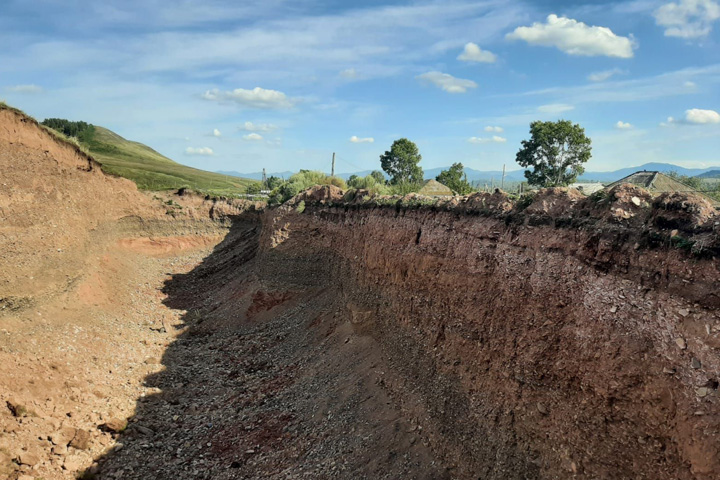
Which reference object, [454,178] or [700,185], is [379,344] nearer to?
[700,185]

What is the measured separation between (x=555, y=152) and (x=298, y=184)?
2660 cm

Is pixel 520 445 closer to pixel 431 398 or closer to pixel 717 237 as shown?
pixel 431 398

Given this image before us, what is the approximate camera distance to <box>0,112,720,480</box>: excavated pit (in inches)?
309

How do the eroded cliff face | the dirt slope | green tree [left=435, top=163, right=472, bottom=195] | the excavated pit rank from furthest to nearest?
green tree [left=435, top=163, right=472, bottom=195] < the excavated pit < the dirt slope < the eroded cliff face

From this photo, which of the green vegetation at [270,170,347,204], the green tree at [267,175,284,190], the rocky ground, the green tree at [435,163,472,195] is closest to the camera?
the rocky ground

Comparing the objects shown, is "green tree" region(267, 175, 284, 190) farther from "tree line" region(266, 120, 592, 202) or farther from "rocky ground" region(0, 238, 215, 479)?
"rocky ground" region(0, 238, 215, 479)

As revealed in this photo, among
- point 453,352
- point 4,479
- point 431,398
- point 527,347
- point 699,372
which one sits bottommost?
point 4,479

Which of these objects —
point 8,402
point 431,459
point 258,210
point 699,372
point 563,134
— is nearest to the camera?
point 699,372

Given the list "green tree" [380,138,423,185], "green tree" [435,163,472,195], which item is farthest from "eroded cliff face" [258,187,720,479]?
"green tree" [380,138,423,185]

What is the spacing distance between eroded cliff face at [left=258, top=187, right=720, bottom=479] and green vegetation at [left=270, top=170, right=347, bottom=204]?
18.7 meters

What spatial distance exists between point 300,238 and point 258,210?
12.8 m

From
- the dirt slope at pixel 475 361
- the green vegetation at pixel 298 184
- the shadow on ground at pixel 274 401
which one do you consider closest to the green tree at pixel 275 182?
the green vegetation at pixel 298 184

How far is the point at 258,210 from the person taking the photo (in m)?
38.4

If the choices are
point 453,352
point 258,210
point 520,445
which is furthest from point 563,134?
point 520,445
